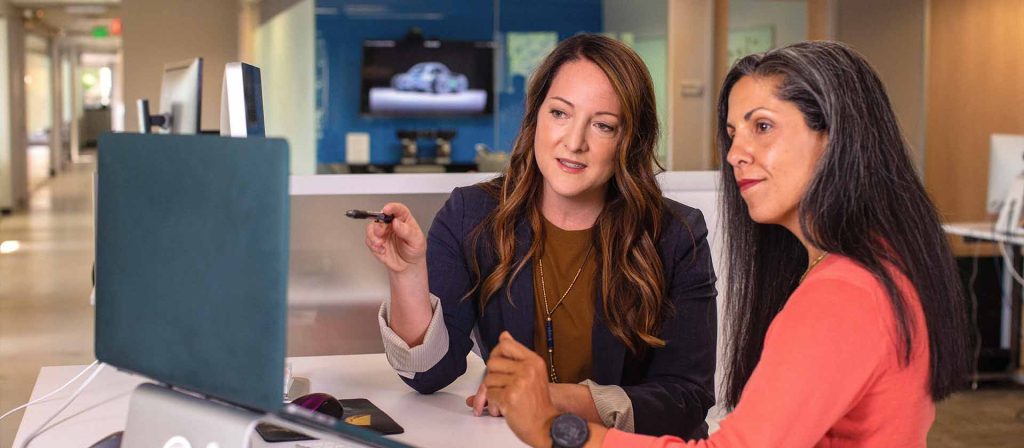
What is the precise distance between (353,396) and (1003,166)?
14.2 ft

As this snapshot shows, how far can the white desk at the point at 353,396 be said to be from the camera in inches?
74.5

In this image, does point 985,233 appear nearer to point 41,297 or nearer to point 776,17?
point 776,17

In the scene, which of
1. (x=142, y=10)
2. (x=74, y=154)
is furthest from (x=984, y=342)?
(x=74, y=154)

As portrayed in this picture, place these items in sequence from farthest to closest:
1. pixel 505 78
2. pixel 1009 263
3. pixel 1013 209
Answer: pixel 505 78, pixel 1009 263, pixel 1013 209

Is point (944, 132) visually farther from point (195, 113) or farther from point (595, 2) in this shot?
point (195, 113)

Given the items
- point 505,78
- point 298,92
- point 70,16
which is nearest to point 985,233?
point 505,78

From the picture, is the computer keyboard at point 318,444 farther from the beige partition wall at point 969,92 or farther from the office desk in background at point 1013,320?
the beige partition wall at point 969,92

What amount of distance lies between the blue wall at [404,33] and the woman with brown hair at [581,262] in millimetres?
6728

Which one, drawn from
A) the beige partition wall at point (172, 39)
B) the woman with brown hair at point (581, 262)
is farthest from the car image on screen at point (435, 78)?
the woman with brown hair at point (581, 262)

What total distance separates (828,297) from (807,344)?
0.06 meters

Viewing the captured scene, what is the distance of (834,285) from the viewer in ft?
4.27

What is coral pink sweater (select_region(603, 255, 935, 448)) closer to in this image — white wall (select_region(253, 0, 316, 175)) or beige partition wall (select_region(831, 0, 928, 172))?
beige partition wall (select_region(831, 0, 928, 172))

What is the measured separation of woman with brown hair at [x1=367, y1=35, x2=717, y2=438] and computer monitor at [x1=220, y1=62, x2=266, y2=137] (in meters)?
0.41

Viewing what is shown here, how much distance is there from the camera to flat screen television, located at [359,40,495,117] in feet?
29.4
